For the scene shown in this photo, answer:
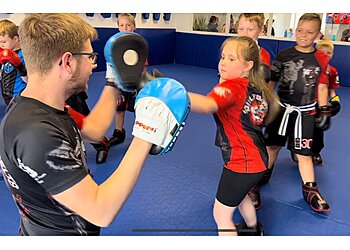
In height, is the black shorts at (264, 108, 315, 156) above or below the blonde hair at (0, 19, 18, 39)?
below

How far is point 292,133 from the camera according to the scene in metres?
1.67

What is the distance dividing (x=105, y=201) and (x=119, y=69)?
42cm

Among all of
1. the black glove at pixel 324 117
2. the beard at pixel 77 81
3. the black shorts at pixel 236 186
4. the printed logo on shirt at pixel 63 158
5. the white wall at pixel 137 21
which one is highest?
the white wall at pixel 137 21

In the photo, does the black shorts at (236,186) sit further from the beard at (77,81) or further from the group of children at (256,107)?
the beard at (77,81)

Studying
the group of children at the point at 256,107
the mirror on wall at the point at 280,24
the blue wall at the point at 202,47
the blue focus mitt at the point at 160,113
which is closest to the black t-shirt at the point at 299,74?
the group of children at the point at 256,107

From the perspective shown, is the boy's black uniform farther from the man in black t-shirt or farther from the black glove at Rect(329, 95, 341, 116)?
the black glove at Rect(329, 95, 341, 116)

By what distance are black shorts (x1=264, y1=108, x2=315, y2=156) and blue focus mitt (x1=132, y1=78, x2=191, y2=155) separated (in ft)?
3.77

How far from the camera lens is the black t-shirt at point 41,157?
58 cm

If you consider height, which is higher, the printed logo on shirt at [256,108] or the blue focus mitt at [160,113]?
the blue focus mitt at [160,113]

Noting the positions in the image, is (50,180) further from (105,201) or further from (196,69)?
(196,69)

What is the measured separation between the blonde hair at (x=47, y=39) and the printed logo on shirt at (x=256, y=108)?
0.66 m

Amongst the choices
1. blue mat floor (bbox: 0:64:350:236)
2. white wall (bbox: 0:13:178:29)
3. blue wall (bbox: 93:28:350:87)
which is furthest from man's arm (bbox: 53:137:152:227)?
blue wall (bbox: 93:28:350:87)

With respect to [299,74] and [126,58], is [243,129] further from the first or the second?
[299,74]

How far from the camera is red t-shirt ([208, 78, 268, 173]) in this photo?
3.67ft
